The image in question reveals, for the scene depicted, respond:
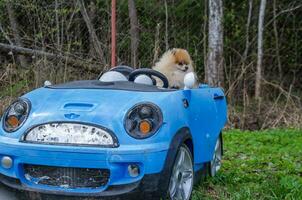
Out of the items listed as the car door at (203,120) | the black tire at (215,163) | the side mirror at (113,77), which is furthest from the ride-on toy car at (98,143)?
the black tire at (215,163)

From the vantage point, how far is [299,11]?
1077 cm

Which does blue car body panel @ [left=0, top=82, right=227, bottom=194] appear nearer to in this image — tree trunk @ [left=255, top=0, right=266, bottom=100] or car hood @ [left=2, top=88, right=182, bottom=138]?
car hood @ [left=2, top=88, right=182, bottom=138]

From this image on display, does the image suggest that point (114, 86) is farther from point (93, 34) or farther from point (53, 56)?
point (93, 34)

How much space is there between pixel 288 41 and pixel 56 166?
852 centimetres

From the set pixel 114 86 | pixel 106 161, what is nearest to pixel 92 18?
pixel 114 86

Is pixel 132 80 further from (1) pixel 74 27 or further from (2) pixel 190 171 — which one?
(1) pixel 74 27

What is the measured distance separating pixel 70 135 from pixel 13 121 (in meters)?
0.50

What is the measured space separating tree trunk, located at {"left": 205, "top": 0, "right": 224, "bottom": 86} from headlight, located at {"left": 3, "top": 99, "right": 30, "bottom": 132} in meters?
5.69

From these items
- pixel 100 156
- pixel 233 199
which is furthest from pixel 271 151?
pixel 100 156

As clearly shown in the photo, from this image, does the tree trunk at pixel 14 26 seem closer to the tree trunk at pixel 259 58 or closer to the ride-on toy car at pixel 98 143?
the tree trunk at pixel 259 58

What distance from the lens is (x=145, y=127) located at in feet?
11.0

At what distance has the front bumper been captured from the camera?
3.22m

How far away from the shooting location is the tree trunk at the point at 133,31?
31.0ft

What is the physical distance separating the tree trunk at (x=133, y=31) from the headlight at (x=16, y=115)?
18.8 ft
